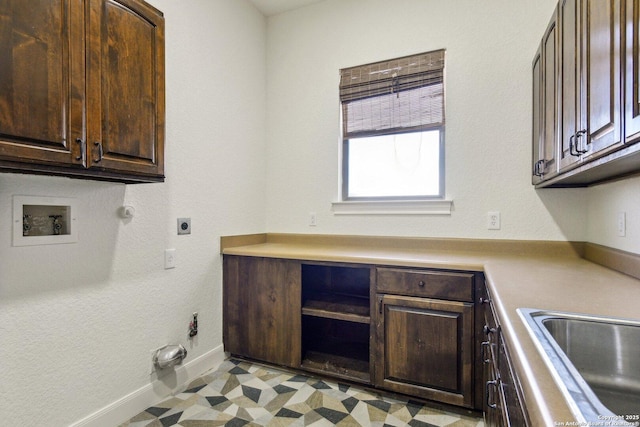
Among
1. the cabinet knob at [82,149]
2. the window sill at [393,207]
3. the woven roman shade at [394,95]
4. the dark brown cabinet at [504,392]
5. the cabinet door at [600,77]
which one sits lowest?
the dark brown cabinet at [504,392]

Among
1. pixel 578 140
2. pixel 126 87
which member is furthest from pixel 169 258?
pixel 578 140

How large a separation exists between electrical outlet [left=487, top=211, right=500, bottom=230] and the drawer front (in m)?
0.66

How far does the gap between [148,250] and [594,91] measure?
2194 mm

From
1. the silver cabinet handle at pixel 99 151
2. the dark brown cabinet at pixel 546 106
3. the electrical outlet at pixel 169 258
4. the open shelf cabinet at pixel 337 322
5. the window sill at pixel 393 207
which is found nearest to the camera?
the silver cabinet handle at pixel 99 151

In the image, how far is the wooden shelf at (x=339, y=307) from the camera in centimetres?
211

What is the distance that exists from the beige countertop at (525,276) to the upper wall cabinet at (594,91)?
0.46 metres

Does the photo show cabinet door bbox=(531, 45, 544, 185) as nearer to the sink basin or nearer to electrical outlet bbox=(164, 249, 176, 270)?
the sink basin

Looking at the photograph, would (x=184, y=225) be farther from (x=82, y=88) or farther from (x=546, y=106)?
(x=546, y=106)

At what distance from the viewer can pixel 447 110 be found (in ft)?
Result: 7.84

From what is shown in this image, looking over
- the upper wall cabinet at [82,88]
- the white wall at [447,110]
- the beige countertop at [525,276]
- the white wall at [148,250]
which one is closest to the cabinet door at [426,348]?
the beige countertop at [525,276]

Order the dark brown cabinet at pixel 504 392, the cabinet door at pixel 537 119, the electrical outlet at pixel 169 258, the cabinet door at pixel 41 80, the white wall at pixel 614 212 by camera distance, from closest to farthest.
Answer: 1. the dark brown cabinet at pixel 504 392
2. the cabinet door at pixel 41 80
3. the white wall at pixel 614 212
4. the cabinet door at pixel 537 119
5. the electrical outlet at pixel 169 258

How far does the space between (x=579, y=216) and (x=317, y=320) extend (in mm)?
1948

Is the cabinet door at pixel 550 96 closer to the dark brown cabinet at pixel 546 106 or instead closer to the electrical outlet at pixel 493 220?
the dark brown cabinet at pixel 546 106

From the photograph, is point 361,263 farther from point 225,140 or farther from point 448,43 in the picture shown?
point 448,43
